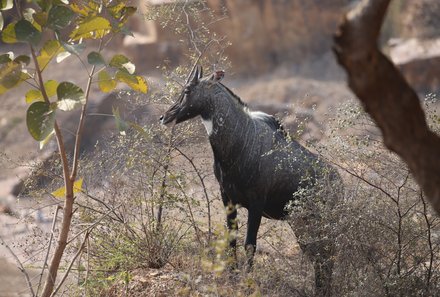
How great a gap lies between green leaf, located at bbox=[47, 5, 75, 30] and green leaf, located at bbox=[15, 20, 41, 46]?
0.15m

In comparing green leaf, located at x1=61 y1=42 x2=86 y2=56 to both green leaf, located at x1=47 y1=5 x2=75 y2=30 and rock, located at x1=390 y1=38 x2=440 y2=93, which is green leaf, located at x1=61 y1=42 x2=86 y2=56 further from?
rock, located at x1=390 y1=38 x2=440 y2=93

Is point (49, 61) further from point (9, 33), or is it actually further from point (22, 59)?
point (9, 33)

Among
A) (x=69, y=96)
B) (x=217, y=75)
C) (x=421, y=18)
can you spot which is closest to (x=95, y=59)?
(x=69, y=96)

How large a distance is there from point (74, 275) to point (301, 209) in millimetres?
2790

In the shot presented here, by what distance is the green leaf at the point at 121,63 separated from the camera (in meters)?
5.78

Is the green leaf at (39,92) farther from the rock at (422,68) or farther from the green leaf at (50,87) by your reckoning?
the rock at (422,68)

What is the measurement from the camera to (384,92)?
361cm

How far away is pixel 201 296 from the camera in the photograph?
623 centimetres

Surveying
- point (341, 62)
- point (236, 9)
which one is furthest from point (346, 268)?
point (236, 9)

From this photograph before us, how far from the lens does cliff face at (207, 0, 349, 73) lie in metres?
18.3

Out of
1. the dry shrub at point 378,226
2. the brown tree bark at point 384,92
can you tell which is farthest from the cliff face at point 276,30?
the brown tree bark at point 384,92

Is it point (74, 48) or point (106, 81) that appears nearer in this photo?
point (74, 48)

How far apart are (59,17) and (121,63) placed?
650 millimetres

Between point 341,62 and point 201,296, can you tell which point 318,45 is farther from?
point 341,62
